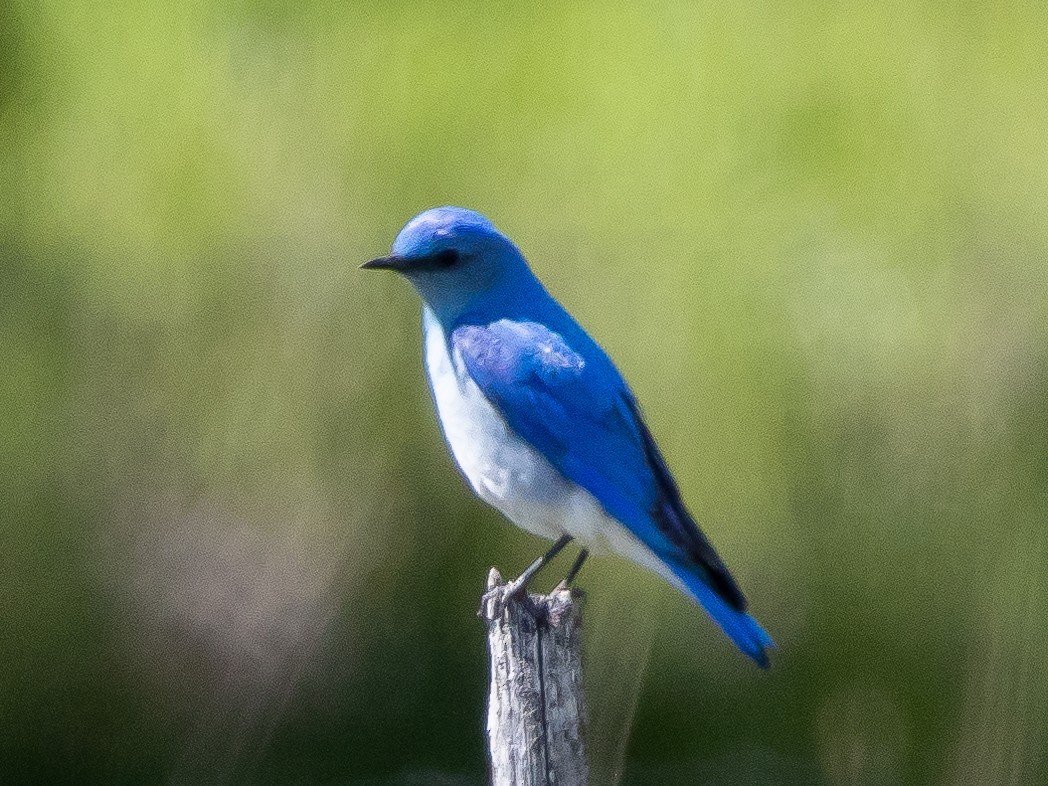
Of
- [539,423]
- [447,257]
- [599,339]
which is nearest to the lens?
[539,423]

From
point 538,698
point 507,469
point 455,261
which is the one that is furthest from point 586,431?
point 538,698

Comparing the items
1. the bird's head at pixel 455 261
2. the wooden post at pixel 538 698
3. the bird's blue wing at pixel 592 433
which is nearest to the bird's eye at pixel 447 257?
the bird's head at pixel 455 261

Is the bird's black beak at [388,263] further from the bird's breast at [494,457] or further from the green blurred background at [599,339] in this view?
the green blurred background at [599,339]

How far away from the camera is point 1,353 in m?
4.41

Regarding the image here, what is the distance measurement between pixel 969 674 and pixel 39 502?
2648 mm

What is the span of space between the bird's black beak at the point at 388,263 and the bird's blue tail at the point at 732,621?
A: 0.88 metres

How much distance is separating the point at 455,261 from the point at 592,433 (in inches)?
19.7

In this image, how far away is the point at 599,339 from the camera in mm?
4305

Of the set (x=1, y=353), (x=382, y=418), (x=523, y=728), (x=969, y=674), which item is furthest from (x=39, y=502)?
(x=969, y=674)

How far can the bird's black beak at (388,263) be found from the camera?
3277 mm

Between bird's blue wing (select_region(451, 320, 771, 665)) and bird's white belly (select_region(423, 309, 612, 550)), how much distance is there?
0.10 feet

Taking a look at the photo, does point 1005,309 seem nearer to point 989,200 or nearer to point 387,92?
point 989,200

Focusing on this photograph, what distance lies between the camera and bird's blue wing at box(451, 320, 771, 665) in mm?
3141

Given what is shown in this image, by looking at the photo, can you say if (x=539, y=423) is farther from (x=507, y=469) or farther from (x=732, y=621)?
(x=732, y=621)
